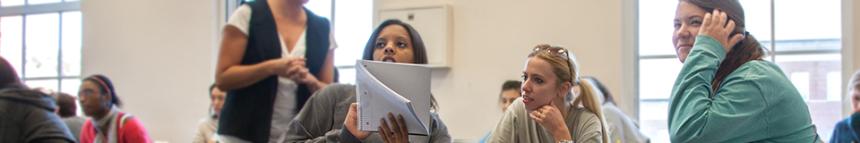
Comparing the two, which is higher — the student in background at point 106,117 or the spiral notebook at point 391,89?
the spiral notebook at point 391,89

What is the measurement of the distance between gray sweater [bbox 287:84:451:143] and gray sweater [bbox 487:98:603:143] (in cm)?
14

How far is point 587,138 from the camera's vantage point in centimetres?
187

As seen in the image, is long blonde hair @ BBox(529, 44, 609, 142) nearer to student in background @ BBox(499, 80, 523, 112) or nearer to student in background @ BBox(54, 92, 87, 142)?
student in background @ BBox(499, 80, 523, 112)

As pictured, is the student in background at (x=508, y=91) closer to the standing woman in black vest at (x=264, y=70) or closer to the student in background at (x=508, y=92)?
the student in background at (x=508, y=92)

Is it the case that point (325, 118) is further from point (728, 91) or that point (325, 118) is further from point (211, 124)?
point (211, 124)

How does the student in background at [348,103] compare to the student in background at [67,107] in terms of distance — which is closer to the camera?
the student in background at [348,103]

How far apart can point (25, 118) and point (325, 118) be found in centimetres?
117

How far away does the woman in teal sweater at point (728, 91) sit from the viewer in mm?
1655

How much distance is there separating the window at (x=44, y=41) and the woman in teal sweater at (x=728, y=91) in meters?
5.81

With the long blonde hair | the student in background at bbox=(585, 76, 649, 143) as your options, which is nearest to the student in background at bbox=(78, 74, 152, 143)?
the student in background at bbox=(585, 76, 649, 143)

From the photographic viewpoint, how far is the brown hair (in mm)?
1711

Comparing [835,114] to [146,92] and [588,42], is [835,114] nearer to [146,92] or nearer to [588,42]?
[588,42]

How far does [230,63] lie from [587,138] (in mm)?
858

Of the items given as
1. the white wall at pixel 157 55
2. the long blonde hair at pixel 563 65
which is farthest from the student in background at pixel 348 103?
the white wall at pixel 157 55
